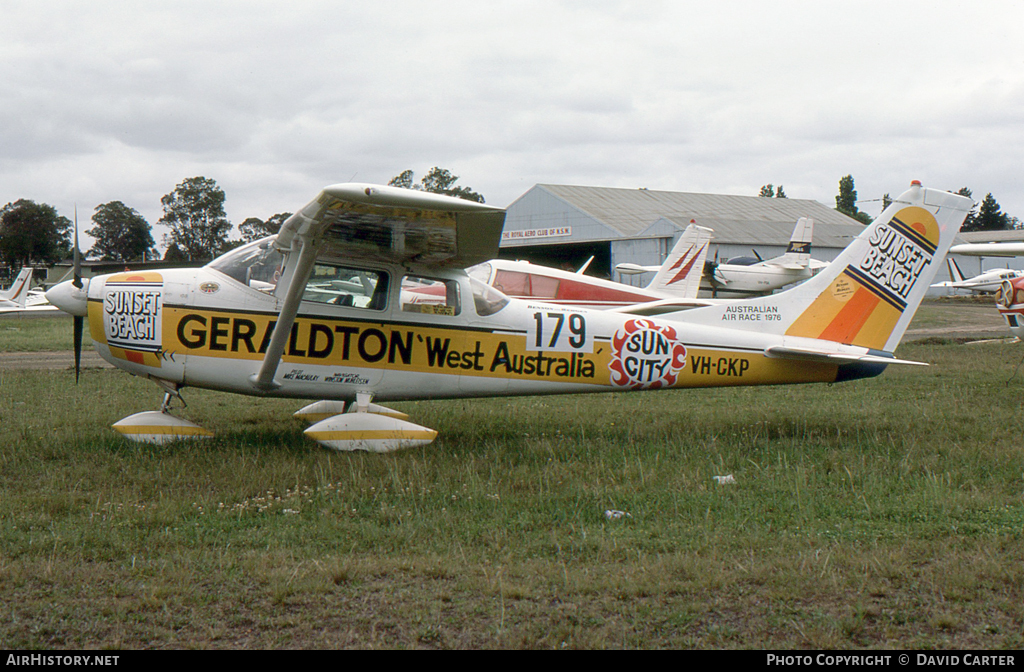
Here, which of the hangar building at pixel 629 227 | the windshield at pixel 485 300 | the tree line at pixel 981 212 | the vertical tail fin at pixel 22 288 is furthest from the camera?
the tree line at pixel 981 212

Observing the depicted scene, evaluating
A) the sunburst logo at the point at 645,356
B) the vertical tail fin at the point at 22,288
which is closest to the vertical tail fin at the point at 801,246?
the sunburst logo at the point at 645,356

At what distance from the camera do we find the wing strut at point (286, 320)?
21.1 ft

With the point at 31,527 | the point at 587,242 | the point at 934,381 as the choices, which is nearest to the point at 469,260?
the point at 31,527

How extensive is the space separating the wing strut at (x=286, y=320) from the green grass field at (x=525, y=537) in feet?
2.26

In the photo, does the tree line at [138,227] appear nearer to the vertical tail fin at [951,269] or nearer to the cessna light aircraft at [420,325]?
the vertical tail fin at [951,269]

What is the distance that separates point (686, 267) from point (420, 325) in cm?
1438

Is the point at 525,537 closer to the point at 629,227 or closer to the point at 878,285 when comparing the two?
the point at 878,285

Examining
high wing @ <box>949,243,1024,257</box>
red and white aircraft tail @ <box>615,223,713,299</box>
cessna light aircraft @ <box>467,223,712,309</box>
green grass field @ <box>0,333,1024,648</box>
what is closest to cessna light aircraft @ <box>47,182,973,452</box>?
green grass field @ <box>0,333,1024,648</box>

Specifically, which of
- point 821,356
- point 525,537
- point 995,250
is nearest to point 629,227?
point 995,250

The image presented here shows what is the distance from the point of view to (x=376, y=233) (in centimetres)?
684

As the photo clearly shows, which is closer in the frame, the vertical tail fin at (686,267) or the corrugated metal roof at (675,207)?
the vertical tail fin at (686,267)

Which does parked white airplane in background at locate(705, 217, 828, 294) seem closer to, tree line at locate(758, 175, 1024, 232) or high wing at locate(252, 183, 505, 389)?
high wing at locate(252, 183, 505, 389)

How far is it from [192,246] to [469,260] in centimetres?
6759

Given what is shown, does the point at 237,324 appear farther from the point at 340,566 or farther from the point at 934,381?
the point at 934,381
